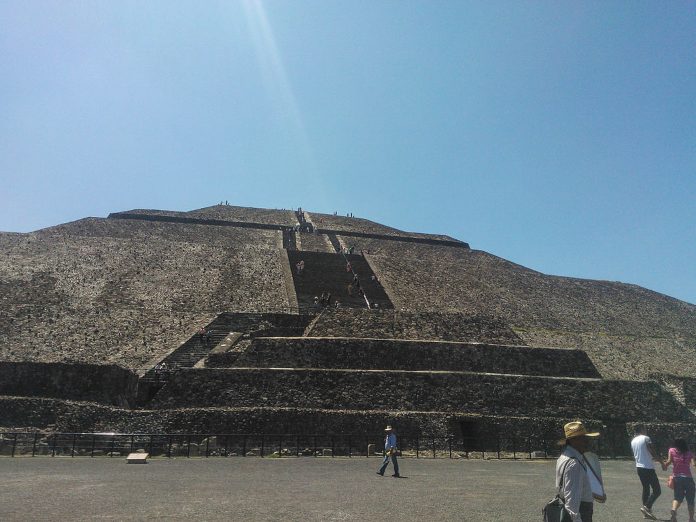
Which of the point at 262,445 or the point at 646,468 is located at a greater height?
the point at 646,468

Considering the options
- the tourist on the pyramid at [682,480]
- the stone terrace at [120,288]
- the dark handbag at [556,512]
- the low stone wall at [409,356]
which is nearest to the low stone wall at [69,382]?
the stone terrace at [120,288]

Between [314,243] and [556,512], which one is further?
[314,243]

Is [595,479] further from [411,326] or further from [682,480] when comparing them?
[411,326]

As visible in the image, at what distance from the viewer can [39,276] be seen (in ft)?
84.7

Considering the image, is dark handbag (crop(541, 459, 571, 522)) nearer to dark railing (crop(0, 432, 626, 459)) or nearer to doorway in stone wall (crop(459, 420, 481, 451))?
dark railing (crop(0, 432, 626, 459))

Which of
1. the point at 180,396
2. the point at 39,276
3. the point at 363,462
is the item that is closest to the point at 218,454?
the point at 180,396

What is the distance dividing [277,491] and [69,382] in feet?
35.5

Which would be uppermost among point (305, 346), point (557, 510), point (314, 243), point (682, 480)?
point (314, 243)

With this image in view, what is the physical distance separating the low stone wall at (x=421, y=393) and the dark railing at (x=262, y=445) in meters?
1.09

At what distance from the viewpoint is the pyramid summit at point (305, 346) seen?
610 inches

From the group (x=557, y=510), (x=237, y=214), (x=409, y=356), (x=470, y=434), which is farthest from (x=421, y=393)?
(x=237, y=214)

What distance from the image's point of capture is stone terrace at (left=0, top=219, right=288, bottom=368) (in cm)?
1912

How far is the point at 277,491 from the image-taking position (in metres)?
8.21

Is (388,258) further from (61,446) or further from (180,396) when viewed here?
(61,446)
